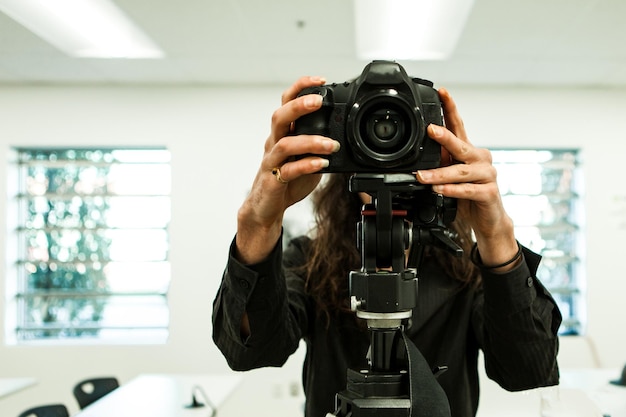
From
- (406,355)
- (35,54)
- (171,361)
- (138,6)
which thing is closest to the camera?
(406,355)

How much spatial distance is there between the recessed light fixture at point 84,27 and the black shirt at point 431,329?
301 cm

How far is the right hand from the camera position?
845mm

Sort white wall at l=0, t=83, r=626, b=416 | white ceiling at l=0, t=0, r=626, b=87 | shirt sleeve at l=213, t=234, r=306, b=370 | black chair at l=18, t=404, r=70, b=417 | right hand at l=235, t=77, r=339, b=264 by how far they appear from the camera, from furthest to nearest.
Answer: white wall at l=0, t=83, r=626, b=416 < white ceiling at l=0, t=0, r=626, b=87 < black chair at l=18, t=404, r=70, b=417 < shirt sleeve at l=213, t=234, r=306, b=370 < right hand at l=235, t=77, r=339, b=264

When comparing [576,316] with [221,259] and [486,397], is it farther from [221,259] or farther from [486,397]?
[221,259]

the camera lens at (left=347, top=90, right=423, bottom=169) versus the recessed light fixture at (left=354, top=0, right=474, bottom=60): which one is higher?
the recessed light fixture at (left=354, top=0, right=474, bottom=60)

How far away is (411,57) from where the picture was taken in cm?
449

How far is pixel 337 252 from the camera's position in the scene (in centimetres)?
136

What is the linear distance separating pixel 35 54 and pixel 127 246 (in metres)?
1.99

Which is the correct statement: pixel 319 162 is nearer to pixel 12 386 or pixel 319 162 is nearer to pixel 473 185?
pixel 473 185

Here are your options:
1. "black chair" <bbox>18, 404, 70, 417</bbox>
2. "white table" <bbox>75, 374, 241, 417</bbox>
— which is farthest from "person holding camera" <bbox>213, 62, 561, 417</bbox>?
"black chair" <bbox>18, 404, 70, 417</bbox>

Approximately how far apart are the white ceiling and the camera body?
273 centimetres

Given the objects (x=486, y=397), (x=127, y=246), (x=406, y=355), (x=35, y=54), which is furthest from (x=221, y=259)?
(x=406, y=355)

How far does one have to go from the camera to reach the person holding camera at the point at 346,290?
34.2 inches

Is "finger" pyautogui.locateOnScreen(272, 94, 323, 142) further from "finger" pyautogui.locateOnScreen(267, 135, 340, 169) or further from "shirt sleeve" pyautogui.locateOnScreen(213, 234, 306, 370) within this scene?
"shirt sleeve" pyautogui.locateOnScreen(213, 234, 306, 370)
